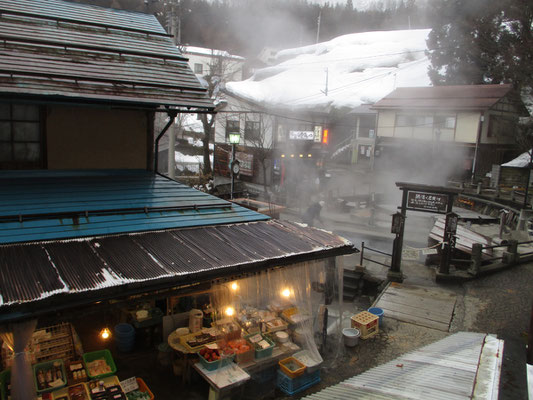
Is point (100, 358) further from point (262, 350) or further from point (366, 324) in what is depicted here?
point (366, 324)

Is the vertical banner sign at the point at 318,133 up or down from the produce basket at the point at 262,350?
up

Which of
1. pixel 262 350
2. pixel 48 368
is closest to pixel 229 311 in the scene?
pixel 262 350

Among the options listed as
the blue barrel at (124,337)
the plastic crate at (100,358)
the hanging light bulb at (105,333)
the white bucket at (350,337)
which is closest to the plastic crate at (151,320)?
the blue barrel at (124,337)

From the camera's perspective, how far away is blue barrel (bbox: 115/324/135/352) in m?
8.98

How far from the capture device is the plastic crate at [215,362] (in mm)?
7480

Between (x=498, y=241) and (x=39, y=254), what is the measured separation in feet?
55.2

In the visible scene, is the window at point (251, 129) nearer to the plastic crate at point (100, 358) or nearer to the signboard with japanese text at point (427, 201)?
the signboard with japanese text at point (427, 201)

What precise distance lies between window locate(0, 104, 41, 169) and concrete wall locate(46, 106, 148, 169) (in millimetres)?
249

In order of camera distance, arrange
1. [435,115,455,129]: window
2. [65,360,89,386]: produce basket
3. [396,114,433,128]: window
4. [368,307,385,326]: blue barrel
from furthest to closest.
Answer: [396,114,433,128]: window, [435,115,455,129]: window, [368,307,385,326]: blue barrel, [65,360,89,386]: produce basket

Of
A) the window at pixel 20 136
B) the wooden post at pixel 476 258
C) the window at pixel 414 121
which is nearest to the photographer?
the window at pixel 20 136

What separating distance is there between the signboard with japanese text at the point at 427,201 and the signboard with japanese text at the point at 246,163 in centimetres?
2044

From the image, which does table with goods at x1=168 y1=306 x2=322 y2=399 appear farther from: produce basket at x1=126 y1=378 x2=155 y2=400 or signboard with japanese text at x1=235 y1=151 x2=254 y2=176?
signboard with japanese text at x1=235 y1=151 x2=254 y2=176

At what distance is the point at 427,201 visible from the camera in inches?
488

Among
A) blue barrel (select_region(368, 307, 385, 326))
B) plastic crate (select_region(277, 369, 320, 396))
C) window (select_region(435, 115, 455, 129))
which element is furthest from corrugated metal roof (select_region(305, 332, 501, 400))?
window (select_region(435, 115, 455, 129))
